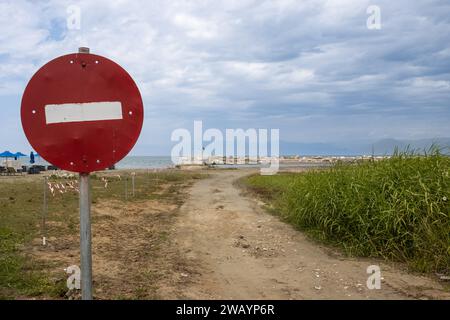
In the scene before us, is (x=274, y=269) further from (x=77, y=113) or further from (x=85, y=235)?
(x=77, y=113)

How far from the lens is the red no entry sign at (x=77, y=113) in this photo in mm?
2645

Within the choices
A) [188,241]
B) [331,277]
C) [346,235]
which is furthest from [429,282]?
[188,241]

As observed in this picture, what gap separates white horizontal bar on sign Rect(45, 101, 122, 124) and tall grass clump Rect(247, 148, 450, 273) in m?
5.34

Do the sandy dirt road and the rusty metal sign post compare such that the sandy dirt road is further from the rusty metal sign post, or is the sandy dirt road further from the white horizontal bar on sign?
the white horizontal bar on sign

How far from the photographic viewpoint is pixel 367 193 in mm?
7984

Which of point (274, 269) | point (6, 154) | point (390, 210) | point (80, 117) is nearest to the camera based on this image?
point (80, 117)

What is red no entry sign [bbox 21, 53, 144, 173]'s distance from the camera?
2645 mm

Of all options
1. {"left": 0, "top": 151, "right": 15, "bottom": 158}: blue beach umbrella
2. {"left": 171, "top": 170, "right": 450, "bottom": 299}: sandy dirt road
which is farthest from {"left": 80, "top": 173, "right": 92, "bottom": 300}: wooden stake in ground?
{"left": 0, "top": 151, "right": 15, "bottom": 158}: blue beach umbrella

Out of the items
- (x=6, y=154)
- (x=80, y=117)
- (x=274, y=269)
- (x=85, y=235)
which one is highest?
(x=80, y=117)

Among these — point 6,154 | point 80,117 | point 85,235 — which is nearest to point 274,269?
point 85,235

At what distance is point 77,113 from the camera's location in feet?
8.67

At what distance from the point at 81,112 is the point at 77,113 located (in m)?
0.02
